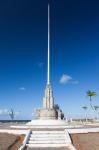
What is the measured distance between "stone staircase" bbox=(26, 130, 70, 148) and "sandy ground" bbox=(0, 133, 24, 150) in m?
1.08

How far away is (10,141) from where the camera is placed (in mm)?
24266

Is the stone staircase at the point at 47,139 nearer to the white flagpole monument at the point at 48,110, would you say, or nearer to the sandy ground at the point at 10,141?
the sandy ground at the point at 10,141

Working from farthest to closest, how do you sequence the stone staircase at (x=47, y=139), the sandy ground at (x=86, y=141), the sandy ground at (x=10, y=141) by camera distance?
the stone staircase at (x=47, y=139) → the sandy ground at (x=86, y=141) → the sandy ground at (x=10, y=141)

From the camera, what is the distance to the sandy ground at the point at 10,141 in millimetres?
22688

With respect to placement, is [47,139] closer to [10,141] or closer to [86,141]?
[10,141]

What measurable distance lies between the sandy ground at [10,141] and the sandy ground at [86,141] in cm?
566

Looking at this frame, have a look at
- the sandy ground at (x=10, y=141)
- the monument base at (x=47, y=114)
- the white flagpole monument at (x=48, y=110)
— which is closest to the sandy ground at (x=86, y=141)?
the sandy ground at (x=10, y=141)

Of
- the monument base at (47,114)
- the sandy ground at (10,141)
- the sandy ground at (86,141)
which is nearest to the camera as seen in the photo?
the sandy ground at (10,141)

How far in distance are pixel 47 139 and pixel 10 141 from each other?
12.6 ft

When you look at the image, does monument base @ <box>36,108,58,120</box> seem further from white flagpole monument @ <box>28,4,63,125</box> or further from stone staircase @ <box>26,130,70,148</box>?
stone staircase @ <box>26,130,70,148</box>

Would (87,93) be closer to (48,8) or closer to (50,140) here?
(48,8)

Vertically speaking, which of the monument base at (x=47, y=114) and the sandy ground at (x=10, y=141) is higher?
the monument base at (x=47, y=114)

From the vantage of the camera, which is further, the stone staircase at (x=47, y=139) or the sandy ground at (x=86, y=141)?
the stone staircase at (x=47, y=139)

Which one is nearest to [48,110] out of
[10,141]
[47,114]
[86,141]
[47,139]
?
[47,114]
